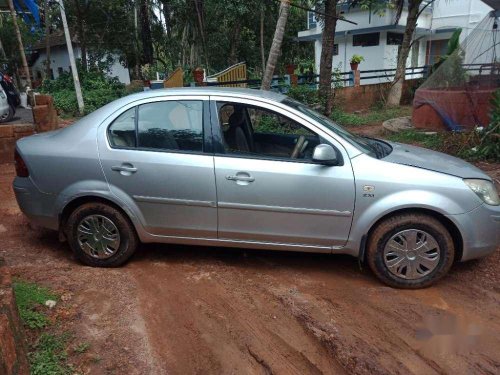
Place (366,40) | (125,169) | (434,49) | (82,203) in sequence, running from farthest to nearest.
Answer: (434,49), (366,40), (82,203), (125,169)

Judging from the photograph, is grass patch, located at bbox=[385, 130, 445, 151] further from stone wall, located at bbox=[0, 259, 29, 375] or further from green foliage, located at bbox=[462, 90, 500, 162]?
stone wall, located at bbox=[0, 259, 29, 375]

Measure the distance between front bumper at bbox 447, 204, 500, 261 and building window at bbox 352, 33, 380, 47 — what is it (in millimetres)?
19327

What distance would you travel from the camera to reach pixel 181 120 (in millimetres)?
3934

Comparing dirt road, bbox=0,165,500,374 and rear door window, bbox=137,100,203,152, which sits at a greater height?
rear door window, bbox=137,100,203,152

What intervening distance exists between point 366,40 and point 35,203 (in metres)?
20.4

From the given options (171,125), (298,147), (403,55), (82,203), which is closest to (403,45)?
(403,55)

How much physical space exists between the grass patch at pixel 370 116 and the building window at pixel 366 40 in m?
5.82

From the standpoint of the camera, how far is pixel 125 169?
3879 millimetres

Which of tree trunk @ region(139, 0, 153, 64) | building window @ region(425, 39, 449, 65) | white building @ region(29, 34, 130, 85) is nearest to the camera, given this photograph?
tree trunk @ region(139, 0, 153, 64)

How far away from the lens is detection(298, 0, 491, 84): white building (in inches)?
803

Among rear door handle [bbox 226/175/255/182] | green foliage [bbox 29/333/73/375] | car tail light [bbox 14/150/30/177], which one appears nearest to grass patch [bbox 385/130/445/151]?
rear door handle [bbox 226/175/255/182]

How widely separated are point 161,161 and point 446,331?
2567mm

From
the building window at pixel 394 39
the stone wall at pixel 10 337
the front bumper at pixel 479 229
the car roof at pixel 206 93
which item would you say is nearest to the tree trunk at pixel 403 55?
the building window at pixel 394 39

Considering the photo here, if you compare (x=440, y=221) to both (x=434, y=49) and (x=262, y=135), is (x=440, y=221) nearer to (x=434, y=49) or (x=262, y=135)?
(x=262, y=135)
